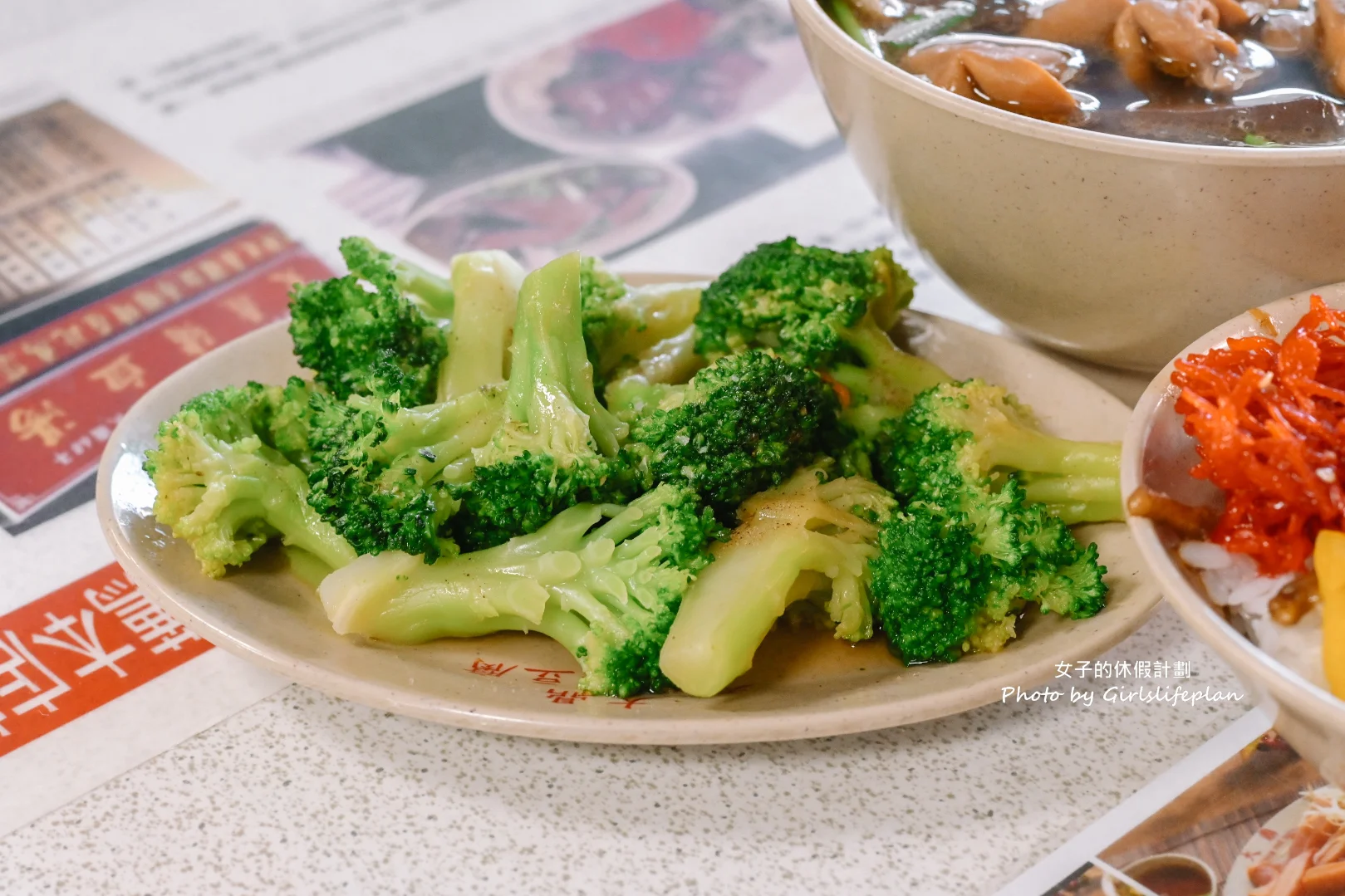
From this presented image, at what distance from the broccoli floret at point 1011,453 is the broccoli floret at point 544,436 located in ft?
1.12

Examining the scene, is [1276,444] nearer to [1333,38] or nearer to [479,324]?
[1333,38]

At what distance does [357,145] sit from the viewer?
2.57m

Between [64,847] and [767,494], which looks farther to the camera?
[767,494]

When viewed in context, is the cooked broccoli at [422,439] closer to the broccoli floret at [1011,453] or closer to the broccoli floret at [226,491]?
the broccoli floret at [226,491]

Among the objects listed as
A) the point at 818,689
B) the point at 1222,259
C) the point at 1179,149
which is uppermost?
the point at 1179,149

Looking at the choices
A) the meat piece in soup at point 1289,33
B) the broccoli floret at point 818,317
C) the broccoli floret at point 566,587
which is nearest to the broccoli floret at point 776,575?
the broccoli floret at point 566,587

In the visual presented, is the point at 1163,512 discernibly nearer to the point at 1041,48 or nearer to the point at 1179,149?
the point at 1179,149

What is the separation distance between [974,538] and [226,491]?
2.70 ft

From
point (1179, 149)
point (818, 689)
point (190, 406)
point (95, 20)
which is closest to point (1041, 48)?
point (1179, 149)

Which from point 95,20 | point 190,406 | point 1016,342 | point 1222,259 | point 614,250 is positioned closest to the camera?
point 1222,259

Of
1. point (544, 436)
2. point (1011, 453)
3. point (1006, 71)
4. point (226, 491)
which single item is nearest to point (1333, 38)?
point (1006, 71)

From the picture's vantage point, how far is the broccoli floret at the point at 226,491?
141 centimetres

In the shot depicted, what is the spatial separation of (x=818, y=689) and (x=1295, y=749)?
438mm

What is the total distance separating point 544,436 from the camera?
1.41 m
